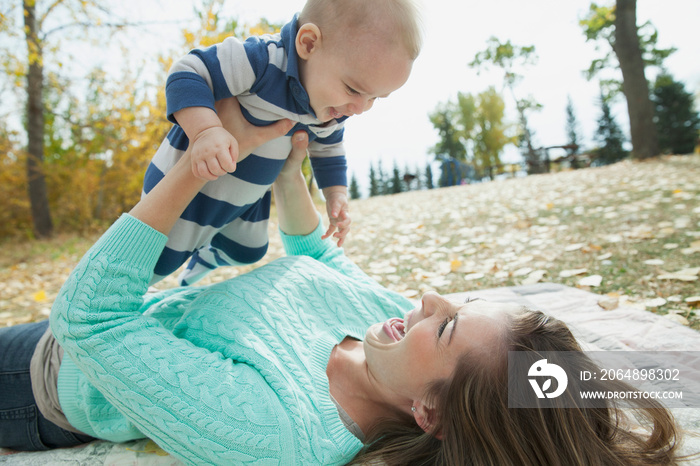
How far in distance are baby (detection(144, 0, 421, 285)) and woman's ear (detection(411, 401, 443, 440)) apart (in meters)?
0.96

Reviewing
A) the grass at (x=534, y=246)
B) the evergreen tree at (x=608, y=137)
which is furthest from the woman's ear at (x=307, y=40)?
the evergreen tree at (x=608, y=137)

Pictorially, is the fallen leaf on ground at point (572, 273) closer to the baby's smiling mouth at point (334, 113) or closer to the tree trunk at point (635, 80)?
the baby's smiling mouth at point (334, 113)

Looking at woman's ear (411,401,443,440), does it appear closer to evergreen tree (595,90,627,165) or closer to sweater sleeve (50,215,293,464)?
sweater sleeve (50,215,293,464)

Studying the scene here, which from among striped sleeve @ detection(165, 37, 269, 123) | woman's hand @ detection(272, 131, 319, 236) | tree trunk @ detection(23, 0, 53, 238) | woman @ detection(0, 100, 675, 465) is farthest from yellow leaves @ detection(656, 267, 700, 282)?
tree trunk @ detection(23, 0, 53, 238)

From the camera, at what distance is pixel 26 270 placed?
5.54m

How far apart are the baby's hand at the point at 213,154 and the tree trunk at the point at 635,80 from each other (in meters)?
9.52

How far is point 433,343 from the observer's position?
1293mm

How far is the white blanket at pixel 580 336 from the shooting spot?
145cm

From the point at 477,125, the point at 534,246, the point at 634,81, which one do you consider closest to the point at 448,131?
the point at 477,125

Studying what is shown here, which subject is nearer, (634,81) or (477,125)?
(634,81)

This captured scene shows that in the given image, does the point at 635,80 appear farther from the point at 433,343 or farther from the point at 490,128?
the point at 490,128

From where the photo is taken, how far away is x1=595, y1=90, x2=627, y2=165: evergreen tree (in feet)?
110

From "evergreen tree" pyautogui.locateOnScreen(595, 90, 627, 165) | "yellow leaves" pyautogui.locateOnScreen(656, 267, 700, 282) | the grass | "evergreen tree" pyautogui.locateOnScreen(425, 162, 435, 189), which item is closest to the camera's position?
"yellow leaves" pyautogui.locateOnScreen(656, 267, 700, 282)

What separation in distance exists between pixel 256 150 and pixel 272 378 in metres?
0.90
